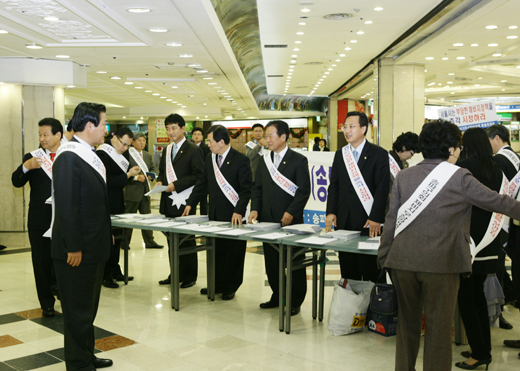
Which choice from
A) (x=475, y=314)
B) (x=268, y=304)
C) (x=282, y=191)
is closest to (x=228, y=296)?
→ (x=268, y=304)

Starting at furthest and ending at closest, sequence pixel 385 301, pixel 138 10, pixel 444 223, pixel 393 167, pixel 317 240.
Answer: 1. pixel 138 10
2. pixel 393 167
3. pixel 317 240
4. pixel 385 301
5. pixel 444 223

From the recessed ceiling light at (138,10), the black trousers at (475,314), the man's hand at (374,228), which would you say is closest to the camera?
the black trousers at (475,314)

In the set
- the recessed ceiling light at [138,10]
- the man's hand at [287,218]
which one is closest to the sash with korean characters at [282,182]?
the man's hand at [287,218]

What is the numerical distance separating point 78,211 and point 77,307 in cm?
57

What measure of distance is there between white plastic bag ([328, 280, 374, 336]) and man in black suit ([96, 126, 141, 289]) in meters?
2.37

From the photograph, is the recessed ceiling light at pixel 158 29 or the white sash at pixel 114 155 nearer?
the white sash at pixel 114 155

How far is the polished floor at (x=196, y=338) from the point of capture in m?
3.23

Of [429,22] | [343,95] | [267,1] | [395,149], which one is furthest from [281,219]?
[343,95]

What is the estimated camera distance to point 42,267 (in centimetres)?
429

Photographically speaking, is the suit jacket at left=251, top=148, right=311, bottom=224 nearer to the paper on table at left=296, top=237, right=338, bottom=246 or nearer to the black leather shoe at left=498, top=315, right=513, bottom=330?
the paper on table at left=296, top=237, right=338, bottom=246

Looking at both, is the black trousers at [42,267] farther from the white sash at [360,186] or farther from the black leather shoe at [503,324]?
the black leather shoe at [503,324]

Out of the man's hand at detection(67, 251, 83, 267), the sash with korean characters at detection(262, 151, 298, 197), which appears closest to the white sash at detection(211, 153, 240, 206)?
the sash with korean characters at detection(262, 151, 298, 197)

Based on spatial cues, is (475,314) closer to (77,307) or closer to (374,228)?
(374,228)

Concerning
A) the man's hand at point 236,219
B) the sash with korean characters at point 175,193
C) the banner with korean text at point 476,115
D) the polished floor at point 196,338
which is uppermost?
the banner with korean text at point 476,115
